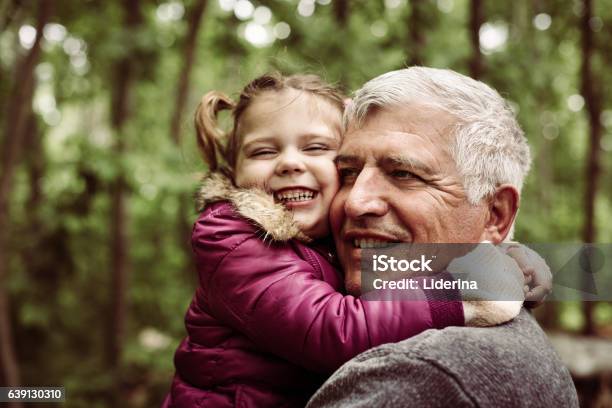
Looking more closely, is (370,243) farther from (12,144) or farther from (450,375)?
(12,144)

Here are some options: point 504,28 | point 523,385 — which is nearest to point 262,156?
point 523,385

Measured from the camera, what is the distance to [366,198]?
68.4 inches

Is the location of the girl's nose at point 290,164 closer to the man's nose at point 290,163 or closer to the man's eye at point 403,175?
the man's nose at point 290,163

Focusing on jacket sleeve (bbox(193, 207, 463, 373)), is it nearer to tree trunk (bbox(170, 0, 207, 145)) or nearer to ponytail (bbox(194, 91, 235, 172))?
ponytail (bbox(194, 91, 235, 172))

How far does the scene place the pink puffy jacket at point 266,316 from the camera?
1.53 m

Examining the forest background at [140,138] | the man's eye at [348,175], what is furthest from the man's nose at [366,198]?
the forest background at [140,138]

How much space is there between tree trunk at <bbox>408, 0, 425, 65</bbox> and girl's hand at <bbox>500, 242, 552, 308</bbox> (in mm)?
4560

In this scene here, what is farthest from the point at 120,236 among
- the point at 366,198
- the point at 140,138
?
the point at 366,198

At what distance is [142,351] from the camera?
7012 mm

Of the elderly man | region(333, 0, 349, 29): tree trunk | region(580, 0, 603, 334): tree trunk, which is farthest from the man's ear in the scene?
region(580, 0, 603, 334): tree trunk

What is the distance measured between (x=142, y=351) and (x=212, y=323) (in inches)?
221

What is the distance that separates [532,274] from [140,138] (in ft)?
18.8

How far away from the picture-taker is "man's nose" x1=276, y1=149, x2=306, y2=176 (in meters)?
2.03

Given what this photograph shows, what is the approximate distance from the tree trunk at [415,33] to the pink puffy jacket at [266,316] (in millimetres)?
4648
